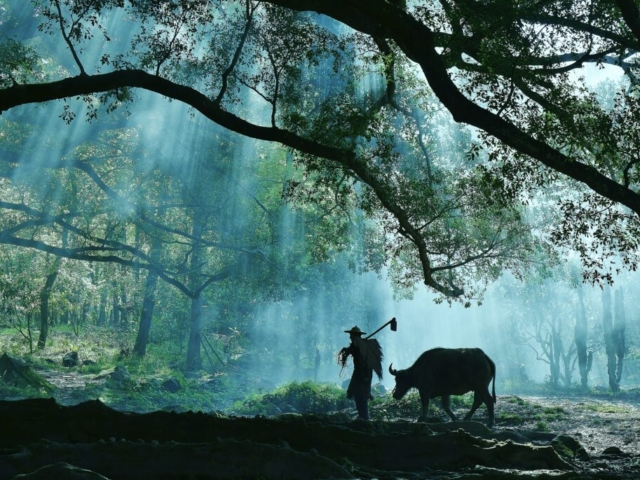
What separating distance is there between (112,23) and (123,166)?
8935 mm

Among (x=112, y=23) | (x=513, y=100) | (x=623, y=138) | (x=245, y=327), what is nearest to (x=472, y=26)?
(x=513, y=100)

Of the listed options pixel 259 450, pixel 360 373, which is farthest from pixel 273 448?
pixel 360 373

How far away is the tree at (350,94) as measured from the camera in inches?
442

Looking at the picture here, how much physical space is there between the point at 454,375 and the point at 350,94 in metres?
8.41

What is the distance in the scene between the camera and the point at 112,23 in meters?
38.8

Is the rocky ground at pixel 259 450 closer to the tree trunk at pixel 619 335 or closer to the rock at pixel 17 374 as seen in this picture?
the rock at pixel 17 374

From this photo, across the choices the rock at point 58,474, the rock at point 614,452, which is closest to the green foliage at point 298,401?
the rock at point 614,452

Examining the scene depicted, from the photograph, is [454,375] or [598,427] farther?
[454,375]

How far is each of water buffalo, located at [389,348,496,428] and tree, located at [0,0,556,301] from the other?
1761 millimetres

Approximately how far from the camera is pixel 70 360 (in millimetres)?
36000

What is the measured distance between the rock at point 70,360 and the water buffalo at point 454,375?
75.4 ft

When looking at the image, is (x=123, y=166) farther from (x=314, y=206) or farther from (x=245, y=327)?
(x=245, y=327)

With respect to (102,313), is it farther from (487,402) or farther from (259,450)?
(259,450)

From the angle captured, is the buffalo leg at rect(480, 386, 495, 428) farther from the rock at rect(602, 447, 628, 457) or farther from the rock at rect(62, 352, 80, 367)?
the rock at rect(62, 352, 80, 367)
